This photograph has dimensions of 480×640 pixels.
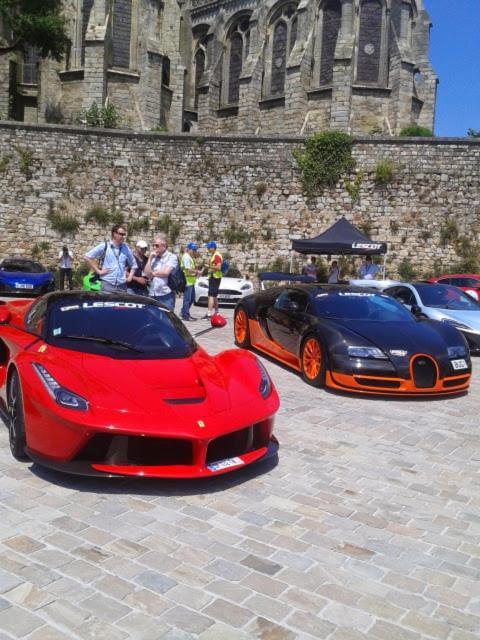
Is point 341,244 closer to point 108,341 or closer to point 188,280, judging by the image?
point 188,280

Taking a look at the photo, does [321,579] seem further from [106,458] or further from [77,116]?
[77,116]

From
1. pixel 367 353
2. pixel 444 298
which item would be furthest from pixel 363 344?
pixel 444 298

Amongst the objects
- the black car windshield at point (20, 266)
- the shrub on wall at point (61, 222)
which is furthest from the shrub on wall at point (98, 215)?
the black car windshield at point (20, 266)

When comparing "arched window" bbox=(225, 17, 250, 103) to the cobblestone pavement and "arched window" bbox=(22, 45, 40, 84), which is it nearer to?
"arched window" bbox=(22, 45, 40, 84)

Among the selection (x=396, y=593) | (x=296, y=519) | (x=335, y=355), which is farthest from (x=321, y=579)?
(x=335, y=355)

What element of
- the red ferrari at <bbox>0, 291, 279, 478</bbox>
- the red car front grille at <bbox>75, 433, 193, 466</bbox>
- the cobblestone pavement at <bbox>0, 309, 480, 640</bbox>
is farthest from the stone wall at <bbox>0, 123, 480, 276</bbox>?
the red car front grille at <bbox>75, 433, 193, 466</bbox>

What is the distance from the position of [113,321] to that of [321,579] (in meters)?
2.70

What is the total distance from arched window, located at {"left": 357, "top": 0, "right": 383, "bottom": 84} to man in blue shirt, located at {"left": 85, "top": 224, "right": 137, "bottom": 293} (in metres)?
25.3

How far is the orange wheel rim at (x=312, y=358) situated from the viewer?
7.17m

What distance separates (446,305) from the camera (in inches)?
429

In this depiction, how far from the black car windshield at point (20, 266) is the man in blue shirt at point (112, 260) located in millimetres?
10870

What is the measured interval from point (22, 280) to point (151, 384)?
47.7 feet

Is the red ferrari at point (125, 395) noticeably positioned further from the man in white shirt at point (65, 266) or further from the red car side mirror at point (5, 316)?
the man in white shirt at point (65, 266)

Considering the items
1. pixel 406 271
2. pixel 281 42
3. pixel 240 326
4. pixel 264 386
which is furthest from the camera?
pixel 281 42
